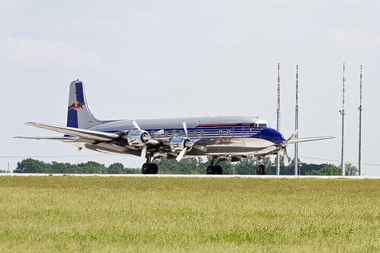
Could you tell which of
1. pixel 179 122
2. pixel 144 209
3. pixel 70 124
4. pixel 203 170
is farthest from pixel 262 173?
pixel 203 170

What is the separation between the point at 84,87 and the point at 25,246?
2137 inches

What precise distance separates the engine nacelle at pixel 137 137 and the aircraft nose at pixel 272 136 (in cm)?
1063

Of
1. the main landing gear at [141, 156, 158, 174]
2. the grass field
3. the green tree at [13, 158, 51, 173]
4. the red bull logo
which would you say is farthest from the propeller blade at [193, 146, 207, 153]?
the green tree at [13, 158, 51, 173]

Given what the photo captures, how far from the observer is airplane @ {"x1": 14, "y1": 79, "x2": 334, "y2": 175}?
1984 inches

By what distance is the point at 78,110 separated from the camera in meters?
64.3

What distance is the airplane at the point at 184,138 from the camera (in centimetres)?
5041

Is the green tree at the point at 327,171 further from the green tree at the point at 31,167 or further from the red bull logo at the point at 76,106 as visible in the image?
the red bull logo at the point at 76,106

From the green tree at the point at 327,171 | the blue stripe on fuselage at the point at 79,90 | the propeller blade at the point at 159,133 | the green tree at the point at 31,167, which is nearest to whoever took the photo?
the propeller blade at the point at 159,133

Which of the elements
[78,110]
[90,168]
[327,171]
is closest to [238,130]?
[78,110]

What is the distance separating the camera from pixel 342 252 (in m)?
12.0

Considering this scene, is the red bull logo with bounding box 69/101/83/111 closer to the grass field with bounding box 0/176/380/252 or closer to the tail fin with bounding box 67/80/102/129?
the tail fin with bounding box 67/80/102/129

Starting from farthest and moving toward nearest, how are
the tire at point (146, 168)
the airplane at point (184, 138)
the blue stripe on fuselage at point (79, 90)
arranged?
the blue stripe on fuselage at point (79, 90), the tire at point (146, 168), the airplane at point (184, 138)

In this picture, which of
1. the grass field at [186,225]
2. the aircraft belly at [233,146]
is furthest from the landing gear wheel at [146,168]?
the grass field at [186,225]

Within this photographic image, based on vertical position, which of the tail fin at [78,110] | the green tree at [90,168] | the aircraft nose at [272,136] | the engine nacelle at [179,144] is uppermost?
the tail fin at [78,110]
